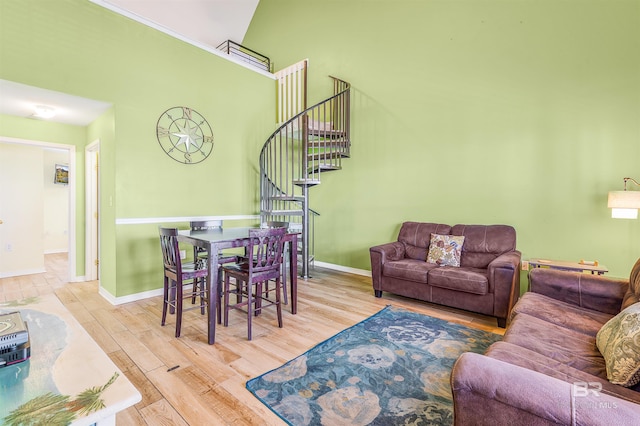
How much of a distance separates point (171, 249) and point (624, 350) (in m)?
3.05

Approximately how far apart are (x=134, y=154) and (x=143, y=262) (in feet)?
4.45

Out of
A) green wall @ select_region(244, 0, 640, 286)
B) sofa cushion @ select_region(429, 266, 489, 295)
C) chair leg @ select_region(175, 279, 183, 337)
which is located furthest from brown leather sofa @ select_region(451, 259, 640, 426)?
chair leg @ select_region(175, 279, 183, 337)

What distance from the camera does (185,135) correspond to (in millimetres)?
4086

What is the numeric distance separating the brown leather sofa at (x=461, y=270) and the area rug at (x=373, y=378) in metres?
0.39

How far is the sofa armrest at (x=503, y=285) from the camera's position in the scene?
112 inches

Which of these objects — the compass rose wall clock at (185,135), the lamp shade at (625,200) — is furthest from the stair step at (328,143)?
the lamp shade at (625,200)

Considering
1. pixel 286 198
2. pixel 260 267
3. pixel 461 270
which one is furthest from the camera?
pixel 286 198

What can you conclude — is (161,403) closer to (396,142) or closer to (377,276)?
(377,276)

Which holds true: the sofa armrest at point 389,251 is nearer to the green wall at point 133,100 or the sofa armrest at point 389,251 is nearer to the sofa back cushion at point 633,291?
the sofa back cushion at point 633,291

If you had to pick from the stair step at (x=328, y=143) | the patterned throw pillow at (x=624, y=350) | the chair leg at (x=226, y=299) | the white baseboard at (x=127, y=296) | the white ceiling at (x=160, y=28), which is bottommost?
the white baseboard at (x=127, y=296)

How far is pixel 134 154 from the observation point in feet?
11.9

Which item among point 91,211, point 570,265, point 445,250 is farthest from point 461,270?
point 91,211

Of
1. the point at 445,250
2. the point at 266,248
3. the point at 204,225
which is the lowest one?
the point at 445,250

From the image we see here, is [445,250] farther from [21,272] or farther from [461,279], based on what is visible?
[21,272]
